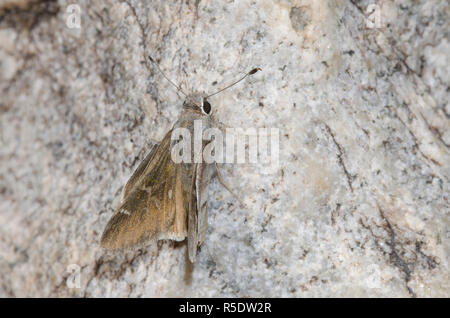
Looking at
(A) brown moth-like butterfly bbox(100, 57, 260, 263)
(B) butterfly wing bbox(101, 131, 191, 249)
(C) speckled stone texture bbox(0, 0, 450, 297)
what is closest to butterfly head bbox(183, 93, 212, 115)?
(A) brown moth-like butterfly bbox(100, 57, 260, 263)

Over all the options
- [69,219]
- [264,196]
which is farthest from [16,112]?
[264,196]

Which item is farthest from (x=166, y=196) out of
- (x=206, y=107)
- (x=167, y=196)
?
(x=206, y=107)

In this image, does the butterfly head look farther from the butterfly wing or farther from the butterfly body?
the butterfly wing

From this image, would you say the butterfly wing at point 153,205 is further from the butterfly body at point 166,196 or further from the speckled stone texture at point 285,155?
the speckled stone texture at point 285,155

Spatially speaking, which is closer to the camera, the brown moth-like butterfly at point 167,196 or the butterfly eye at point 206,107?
the brown moth-like butterfly at point 167,196

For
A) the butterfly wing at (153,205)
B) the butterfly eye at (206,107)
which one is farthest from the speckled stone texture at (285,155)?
the butterfly wing at (153,205)

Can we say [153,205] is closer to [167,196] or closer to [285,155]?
[167,196]

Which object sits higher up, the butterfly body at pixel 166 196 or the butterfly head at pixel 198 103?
the butterfly head at pixel 198 103
